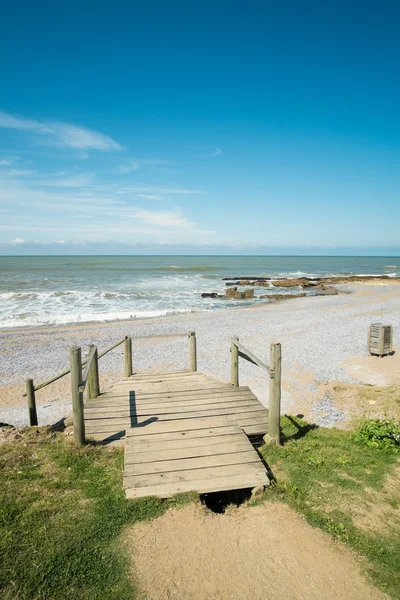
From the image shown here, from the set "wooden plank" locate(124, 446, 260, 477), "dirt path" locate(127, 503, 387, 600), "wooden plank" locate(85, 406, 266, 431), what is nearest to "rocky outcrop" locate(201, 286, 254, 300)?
"wooden plank" locate(85, 406, 266, 431)

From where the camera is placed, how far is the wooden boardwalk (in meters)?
4.71

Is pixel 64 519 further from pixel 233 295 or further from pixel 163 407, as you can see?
pixel 233 295

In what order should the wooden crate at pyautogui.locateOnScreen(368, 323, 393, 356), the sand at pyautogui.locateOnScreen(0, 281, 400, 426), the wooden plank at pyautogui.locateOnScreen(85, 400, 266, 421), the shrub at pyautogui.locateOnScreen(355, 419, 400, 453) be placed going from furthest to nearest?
the wooden crate at pyautogui.locateOnScreen(368, 323, 393, 356), the sand at pyautogui.locateOnScreen(0, 281, 400, 426), the wooden plank at pyautogui.locateOnScreen(85, 400, 266, 421), the shrub at pyautogui.locateOnScreen(355, 419, 400, 453)

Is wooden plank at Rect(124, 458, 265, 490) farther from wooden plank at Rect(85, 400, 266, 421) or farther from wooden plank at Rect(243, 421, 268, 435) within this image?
wooden plank at Rect(85, 400, 266, 421)

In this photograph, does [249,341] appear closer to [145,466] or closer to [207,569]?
[145,466]

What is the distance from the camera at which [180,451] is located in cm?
534

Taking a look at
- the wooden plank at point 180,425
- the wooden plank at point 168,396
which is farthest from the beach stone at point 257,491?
the wooden plank at point 168,396

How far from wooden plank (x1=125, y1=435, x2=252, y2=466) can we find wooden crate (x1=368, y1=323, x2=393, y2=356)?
937 cm

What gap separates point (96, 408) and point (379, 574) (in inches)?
208

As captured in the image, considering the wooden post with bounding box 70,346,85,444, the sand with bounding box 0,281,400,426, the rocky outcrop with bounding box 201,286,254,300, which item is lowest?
the rocky outcrop with bounding box 201,286,254,300

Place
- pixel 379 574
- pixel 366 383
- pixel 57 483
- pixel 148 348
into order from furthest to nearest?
pixel 148 348, pixel 366 383, pixel 57 483, pixel 379 574

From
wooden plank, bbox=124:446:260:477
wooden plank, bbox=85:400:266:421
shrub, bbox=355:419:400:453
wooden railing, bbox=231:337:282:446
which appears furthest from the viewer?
wooden plank, bbox=85:400:266:421

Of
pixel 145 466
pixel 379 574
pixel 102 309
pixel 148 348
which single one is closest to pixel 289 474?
pixel 379 574

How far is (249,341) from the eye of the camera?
16.8 meters
